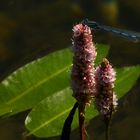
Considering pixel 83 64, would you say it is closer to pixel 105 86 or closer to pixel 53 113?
pixel 105 86

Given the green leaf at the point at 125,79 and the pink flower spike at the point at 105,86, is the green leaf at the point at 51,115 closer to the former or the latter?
the green leaf at the point at 125,79

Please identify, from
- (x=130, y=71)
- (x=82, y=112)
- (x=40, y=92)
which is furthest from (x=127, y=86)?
(x=82, y=112)

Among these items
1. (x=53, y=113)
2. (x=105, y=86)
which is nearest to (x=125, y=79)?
(x=53, y=113)

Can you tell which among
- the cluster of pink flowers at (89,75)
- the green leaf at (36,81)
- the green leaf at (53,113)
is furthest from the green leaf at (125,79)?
the cluster of pink flowers at (89,75)

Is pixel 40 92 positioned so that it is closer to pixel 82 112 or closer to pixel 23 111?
pixel 23 111

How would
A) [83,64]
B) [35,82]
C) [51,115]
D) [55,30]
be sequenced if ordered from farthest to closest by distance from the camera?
[55,30]
[35,82]
[51,115]
[83,64]

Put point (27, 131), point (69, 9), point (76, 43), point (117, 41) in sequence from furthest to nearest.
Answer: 1. point (69, 9)
2. point (117, 41)
3. point (27, 131)
4. point (76, 43)
